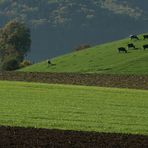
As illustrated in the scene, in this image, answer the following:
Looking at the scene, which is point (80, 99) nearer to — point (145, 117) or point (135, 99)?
point (135, 99)

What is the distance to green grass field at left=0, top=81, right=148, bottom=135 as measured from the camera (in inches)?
1109

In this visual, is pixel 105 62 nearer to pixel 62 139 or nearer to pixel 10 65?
pixel 10 65

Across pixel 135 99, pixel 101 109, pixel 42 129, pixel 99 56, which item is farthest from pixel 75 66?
pixel 42 129

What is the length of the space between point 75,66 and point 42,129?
78634 mm

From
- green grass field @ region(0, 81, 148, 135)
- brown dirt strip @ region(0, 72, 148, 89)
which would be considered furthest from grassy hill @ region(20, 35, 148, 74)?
green grass field @ region(0, 81, 148, 135)

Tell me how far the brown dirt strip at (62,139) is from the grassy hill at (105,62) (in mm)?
66184

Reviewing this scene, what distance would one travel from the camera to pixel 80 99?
4397cm

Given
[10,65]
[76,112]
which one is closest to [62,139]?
[76,112]

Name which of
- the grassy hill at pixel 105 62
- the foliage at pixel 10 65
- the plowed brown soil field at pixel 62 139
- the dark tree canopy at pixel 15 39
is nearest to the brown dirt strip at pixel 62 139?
the plowed brown soil field at pixel 62 139

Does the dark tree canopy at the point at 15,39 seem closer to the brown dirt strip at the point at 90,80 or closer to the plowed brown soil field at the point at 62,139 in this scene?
the brown dirt strip at the point at 90,80

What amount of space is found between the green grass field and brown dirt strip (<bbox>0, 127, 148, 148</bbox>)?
102 inches

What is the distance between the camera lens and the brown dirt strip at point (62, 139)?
70.7ft

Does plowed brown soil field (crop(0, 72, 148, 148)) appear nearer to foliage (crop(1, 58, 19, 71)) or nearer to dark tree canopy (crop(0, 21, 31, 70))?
foliage (crop(1, 58, 19, 71))

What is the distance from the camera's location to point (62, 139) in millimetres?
22719
